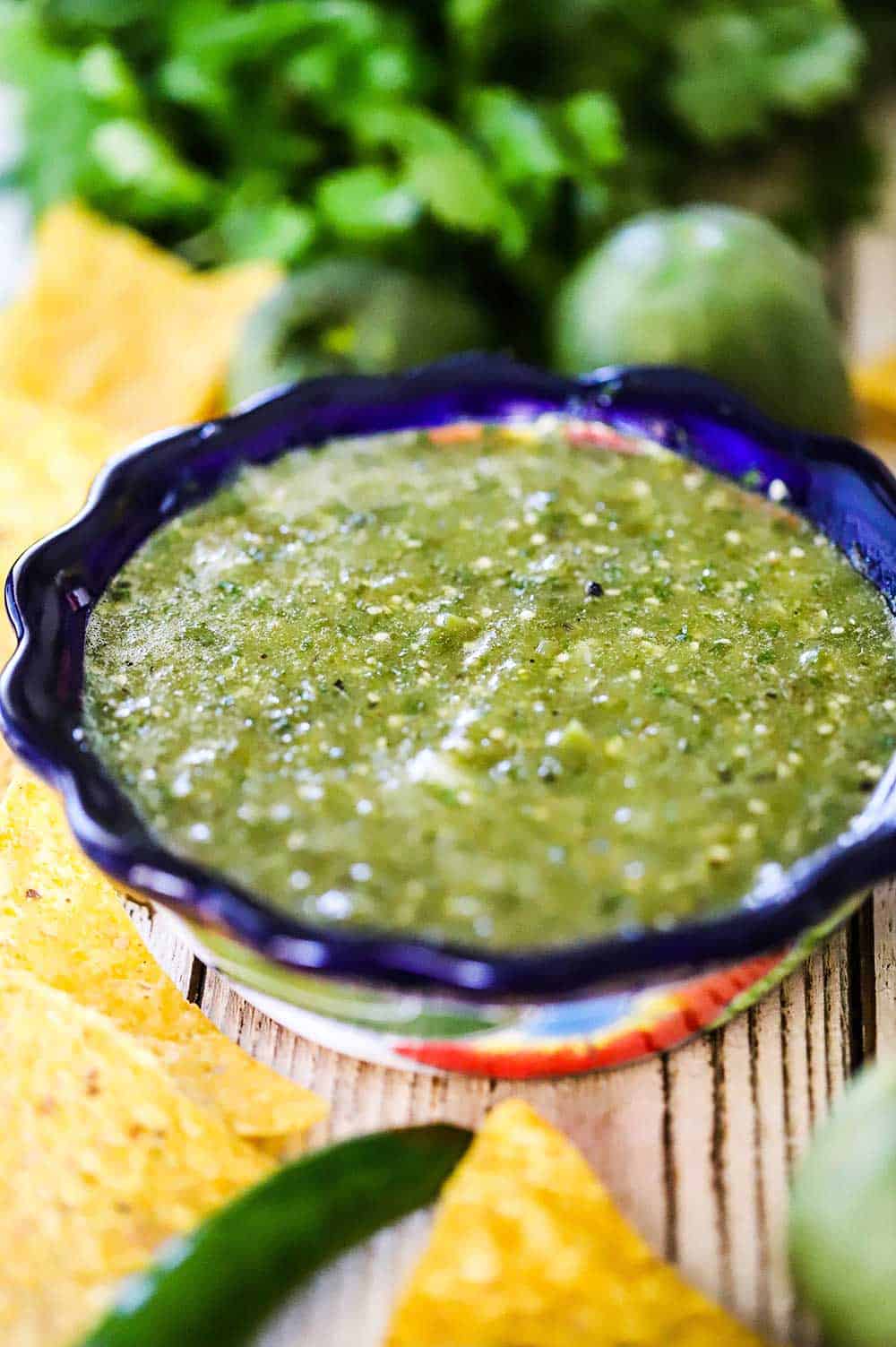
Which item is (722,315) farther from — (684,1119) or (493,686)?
(684,1119)

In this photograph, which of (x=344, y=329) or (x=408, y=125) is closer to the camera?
(x=344, y=329)

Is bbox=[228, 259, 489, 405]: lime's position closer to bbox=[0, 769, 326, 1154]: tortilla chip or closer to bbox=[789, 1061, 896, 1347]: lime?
bbox=[0, 769, 326, 1154]: tortilla chip

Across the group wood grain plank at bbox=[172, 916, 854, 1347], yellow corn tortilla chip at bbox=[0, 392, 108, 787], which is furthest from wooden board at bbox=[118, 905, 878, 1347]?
yellow corn tortilla chip at bbox=[0, 392, 108, 787]

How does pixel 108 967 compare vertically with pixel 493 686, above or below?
below

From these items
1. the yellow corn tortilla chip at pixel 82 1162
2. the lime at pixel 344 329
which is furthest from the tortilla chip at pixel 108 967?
the lime at pixel 344 329

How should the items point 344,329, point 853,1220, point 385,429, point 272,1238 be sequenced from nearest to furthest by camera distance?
point 853,1220, point 272,1238, point 385,429, point 344,329

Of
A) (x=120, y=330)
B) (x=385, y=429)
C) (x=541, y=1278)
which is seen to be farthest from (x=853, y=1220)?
(x=120, y=330)
